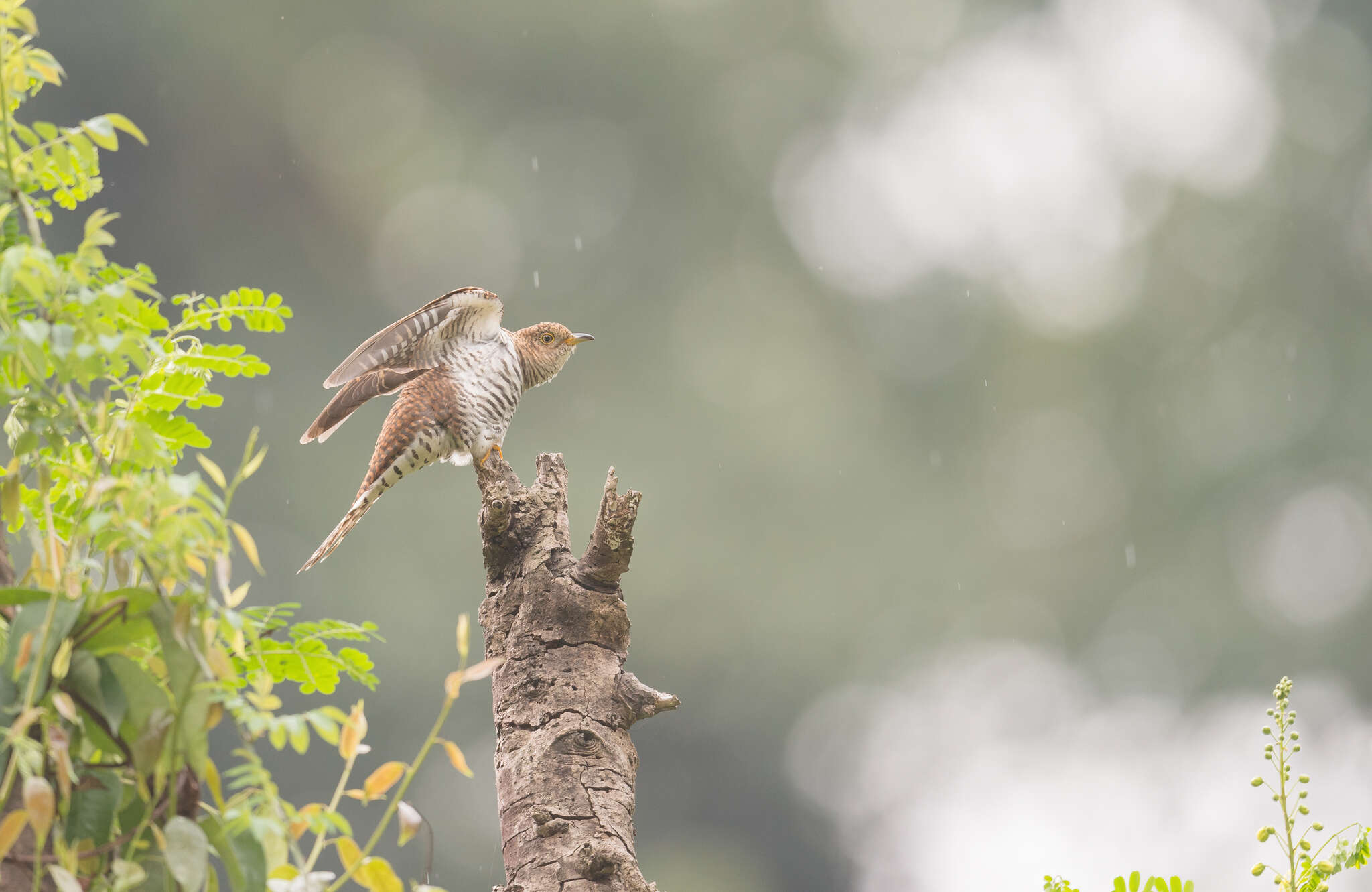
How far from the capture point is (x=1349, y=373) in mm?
9711

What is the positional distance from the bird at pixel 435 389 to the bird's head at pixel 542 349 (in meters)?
0.14

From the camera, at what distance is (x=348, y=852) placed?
73 cm

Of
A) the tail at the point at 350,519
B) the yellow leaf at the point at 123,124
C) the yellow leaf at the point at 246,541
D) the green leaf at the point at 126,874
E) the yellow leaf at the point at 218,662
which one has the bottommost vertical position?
the green leaf at the point at 126,874

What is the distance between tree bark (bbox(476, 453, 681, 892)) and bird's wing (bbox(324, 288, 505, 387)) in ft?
3.16

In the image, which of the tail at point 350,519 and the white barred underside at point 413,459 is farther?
the white barred underside at point 413,459

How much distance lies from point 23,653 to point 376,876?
255mm

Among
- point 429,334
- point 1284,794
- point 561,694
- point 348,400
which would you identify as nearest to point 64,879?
point 1284,794

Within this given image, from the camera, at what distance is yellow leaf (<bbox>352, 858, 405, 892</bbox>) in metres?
0.72

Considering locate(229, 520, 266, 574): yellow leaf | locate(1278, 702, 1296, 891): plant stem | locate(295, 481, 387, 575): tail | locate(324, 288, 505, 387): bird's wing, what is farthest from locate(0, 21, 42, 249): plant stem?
locate(295, 481, 387, 575): tail

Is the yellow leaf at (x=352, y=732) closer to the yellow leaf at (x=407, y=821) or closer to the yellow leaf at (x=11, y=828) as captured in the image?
the yellow leaf at (x=407, y=821)

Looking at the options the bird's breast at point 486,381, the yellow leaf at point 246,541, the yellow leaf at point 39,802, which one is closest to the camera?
the yellow leaf at point 39,802

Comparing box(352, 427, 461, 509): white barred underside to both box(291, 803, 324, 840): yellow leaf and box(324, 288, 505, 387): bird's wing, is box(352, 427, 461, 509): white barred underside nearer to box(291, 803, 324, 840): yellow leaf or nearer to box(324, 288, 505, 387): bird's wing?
box(324, 288, 505, 387): bird's wing

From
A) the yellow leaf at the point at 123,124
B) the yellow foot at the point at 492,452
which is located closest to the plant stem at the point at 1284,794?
the yellow leaf at the point at 123,124

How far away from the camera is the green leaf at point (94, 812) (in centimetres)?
67
